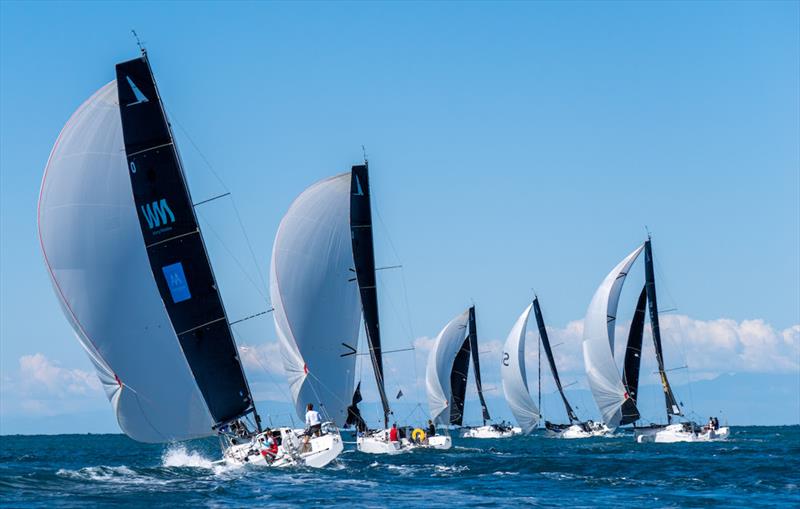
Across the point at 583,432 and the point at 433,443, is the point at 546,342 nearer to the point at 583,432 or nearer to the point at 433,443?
the point at 583,432

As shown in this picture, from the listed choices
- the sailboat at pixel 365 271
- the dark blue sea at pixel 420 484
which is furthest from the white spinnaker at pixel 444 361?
the dark blue sea at pixel 420 484

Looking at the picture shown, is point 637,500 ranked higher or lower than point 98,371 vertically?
lower

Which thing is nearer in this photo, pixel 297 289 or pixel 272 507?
pixel 272 507

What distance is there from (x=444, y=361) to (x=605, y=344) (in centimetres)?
1846

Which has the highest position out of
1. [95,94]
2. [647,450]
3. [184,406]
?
[95,94]

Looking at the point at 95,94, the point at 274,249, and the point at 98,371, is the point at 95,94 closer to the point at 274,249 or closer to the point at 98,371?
the point at 98,371

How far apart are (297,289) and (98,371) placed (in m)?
17.2

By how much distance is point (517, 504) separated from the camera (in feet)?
102

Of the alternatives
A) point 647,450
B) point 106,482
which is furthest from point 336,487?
point 647,450

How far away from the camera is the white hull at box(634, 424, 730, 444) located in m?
69.6

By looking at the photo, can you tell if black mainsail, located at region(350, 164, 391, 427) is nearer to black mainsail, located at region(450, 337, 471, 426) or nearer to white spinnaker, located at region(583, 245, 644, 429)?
white spinnaker, located at region(583, 245, 644, 429)

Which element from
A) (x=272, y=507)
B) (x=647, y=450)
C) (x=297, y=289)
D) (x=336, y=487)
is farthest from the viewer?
(x=647, y=450)

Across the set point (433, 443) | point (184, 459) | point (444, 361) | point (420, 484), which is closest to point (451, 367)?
point (444, 361)

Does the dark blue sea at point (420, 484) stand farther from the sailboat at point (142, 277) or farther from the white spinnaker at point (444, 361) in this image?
the white spinnaker at point (444, 361)
